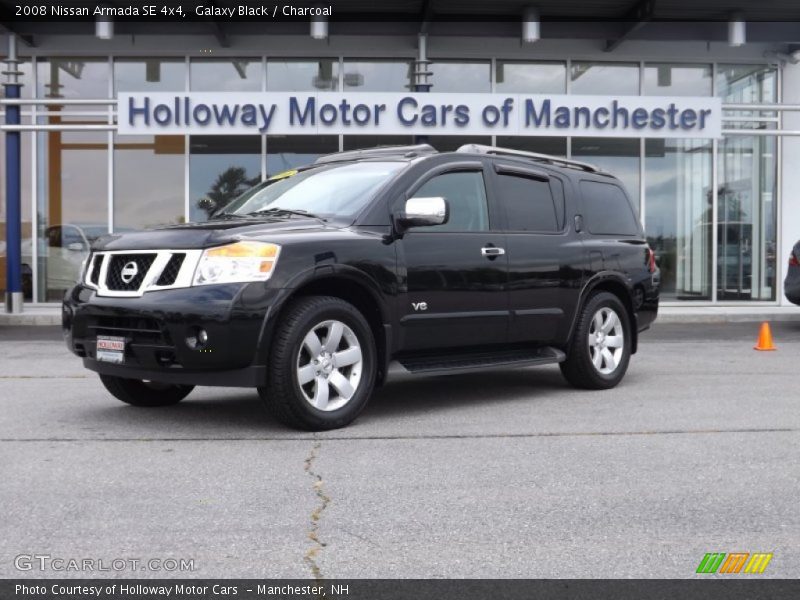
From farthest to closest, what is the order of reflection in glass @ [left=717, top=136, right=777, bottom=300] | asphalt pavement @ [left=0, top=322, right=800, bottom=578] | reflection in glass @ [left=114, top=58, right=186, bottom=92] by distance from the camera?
reflection in glass @ [left=717, top=136, right=777, bottom=300] < reflection in glass @ [left=114, top=58, right=186, bottom=92] < asphalt pavement @ [left=0, top=322, right=800, bottom=578]

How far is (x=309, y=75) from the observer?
704 inches

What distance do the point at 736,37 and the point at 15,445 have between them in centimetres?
1428

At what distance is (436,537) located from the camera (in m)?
3.84

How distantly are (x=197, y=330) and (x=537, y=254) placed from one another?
2870 millimetres

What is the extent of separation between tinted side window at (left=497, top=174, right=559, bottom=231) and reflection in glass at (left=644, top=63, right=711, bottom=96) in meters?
11.3

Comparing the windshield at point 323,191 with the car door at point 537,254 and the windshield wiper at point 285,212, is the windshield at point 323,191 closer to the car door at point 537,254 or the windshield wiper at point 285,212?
the windshield wiper at point 285,212

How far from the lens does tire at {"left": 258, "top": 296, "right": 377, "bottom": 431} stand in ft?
18.8

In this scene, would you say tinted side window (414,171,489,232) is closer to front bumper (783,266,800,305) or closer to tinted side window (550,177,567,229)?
tinted side window (550,177,567,229)

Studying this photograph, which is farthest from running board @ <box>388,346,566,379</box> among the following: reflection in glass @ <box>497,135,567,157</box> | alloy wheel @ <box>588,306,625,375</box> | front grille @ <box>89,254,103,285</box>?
reflection in glass @ <box>497,135,567,157</box>

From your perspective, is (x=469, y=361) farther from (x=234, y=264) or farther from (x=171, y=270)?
(x=171, y=270)

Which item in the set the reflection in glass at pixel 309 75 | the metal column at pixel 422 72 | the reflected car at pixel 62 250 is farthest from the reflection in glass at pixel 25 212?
the metal column at pixel 422 72

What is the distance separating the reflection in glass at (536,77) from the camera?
715 inches

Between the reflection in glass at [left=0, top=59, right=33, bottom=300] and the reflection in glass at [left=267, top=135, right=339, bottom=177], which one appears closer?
the reflection in glass at [left=0, top=59, right=33, bottom=300]

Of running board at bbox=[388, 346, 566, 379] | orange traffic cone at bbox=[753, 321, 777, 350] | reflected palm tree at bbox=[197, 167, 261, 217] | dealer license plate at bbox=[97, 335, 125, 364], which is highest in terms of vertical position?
reflected palm tree at bbox=[197, 167, 261, 217]
